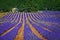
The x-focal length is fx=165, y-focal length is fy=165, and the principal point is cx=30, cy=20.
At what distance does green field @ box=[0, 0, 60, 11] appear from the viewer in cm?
692

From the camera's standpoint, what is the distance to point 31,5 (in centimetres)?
698

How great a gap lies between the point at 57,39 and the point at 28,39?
613mm

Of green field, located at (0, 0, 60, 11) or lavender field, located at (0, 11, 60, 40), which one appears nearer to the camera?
lavender field, located at (0, 11, 60, 40)

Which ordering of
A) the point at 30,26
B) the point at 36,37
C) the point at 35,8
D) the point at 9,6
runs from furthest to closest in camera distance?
the point at 9,6 → the point at 35,8 → the point at 30,26 → the point at 36,37

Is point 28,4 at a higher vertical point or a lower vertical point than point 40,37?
higher

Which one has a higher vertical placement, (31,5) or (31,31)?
(31,5)

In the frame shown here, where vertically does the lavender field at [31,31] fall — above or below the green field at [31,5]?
below

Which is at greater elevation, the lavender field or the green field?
the green field

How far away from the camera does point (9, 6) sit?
750 centimetres

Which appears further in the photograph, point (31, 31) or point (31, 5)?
point (31, 5)

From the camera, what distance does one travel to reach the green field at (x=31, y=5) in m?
6.92

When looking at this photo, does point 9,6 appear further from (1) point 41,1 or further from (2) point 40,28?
(2) point 40,28

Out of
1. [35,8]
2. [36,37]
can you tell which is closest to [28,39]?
[36,37]

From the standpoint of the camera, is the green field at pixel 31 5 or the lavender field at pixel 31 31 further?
the green field at pixel 31 5
